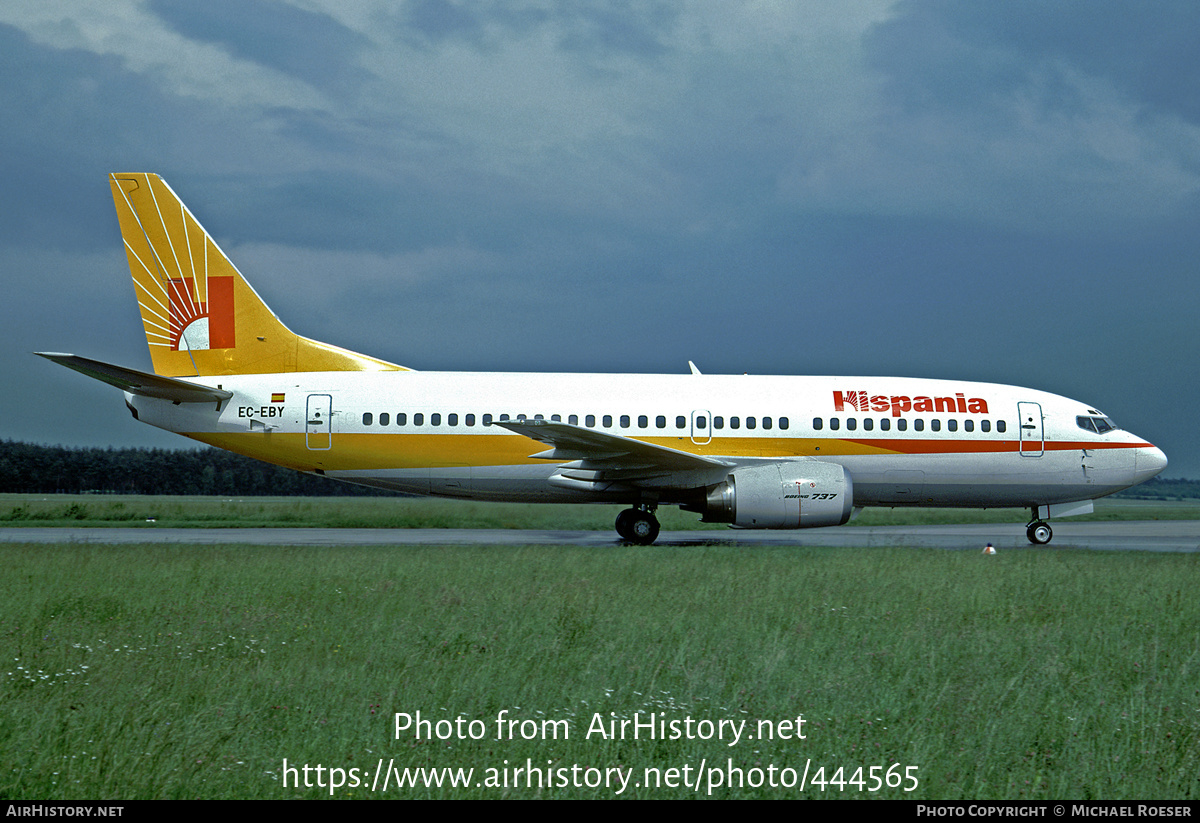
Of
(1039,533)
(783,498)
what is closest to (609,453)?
(783,498)

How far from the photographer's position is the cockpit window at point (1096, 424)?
1777cm

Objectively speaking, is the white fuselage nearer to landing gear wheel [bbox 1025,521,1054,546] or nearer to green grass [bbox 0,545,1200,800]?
landing gear wheel [bbox 1025,521,1054,546]

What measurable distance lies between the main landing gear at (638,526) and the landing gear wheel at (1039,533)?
8.30 m

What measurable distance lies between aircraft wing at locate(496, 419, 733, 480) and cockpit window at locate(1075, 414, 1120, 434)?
8.27m

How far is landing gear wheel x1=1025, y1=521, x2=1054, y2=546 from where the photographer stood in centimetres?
1769

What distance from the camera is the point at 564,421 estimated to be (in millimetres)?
16656

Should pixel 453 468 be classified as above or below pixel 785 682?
above

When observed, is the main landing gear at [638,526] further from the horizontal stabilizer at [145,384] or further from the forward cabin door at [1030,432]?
the horizontal stabilizer at [145,384]

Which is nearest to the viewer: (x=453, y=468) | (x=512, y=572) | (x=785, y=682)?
(x=785, y=682)

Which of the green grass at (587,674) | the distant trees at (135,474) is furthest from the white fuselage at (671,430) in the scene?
the distant trees at (135,474)

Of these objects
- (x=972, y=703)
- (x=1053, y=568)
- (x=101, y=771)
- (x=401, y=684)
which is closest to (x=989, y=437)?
(x=1053, y=568)

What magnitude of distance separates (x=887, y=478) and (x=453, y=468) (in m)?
8.90
